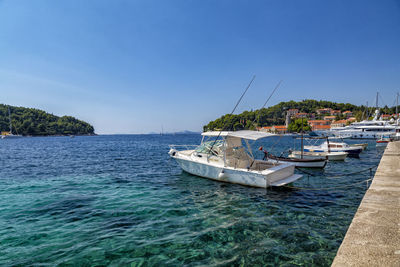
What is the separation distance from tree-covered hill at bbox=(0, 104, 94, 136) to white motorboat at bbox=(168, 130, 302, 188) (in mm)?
172638

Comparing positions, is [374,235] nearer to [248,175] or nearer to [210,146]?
[248,175]

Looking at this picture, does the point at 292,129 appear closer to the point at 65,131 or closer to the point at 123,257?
the point at 123,257

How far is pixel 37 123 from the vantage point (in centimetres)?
15675

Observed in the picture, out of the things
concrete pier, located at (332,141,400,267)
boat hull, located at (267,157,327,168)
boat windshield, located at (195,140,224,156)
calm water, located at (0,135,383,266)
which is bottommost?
calm water, located at (0,135,383,266)

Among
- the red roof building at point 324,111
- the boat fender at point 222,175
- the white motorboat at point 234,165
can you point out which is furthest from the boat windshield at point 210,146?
the red roof building at point 324,111

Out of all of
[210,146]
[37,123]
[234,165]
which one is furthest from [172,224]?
[37,123]

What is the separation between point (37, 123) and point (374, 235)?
663 feet

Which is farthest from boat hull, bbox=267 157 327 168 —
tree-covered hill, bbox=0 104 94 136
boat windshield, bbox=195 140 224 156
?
tree-covered hill, bbox=0 104 94 136

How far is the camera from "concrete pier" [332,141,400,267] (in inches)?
101

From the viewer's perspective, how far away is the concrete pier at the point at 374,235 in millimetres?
2559

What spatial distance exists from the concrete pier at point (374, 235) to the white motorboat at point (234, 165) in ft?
18.2

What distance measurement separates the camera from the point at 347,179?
42.6ft

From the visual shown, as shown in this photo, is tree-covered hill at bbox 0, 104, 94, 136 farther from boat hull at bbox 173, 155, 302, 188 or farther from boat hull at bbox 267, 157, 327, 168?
boat hull at bbox 267, 157, 327, 168

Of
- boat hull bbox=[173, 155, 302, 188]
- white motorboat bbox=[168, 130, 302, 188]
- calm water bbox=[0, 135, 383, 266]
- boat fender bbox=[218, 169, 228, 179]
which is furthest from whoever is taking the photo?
boat fender bbox=[218, 169, 228, 179]
